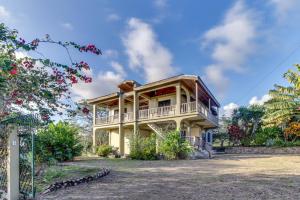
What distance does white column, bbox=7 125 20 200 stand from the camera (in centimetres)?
598

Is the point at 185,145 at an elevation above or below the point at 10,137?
below

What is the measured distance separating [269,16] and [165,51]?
25.2 feet

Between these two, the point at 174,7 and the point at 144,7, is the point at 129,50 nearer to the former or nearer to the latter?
the point at 144,7

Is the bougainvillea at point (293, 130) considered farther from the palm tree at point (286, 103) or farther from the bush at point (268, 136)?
the bush at point (268, 136)

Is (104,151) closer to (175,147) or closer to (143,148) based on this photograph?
(143,148)

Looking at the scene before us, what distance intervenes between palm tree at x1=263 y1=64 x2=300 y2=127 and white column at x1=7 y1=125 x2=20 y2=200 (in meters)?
21.8

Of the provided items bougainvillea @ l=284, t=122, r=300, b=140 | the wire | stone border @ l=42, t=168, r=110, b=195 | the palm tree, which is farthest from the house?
stone border @ l=42, t=168, r=110, b=195

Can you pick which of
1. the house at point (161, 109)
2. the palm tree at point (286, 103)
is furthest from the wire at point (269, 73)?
the house at point (161, 109)

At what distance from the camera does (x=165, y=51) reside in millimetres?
20125

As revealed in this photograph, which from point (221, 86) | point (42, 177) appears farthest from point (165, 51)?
point (42, 177)

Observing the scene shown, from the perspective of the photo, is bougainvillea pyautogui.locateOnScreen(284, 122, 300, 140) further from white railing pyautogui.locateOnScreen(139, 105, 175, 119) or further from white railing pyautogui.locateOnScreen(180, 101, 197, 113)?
white railing pyautogui.locateOnScreen(139, 105, 175, 119)

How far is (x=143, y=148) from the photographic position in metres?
17.4

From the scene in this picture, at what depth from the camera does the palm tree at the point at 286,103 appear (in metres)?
21.9

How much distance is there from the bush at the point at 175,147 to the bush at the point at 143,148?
0.91m
